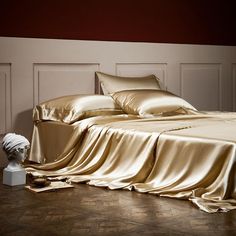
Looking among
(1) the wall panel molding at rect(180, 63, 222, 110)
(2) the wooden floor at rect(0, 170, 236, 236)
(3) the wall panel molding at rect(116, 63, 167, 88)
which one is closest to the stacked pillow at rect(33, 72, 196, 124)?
(3) the wall panel molding at rect(116, 63, 167, 88)

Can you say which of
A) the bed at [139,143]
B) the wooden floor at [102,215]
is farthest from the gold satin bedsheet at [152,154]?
the wooden floor at [102,215]

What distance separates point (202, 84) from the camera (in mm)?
5965

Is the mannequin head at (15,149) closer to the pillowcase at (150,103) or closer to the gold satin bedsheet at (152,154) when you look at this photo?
the gold satin bedsheet at (152,154)

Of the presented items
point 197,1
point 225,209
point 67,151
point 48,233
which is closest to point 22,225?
point 48,233

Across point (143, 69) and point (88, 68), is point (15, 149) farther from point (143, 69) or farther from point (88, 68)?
point (143, 69)

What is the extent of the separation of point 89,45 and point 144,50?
23.4 inches

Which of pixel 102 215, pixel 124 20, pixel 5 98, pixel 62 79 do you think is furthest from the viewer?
pixel 124 20

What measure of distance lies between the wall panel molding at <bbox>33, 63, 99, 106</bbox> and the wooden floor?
4.33ft

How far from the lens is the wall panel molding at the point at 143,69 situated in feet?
17.5

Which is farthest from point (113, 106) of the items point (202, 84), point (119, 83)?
point (202, 84)

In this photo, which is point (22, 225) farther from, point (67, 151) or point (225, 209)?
point (67, 151)

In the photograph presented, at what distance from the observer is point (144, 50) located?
5.47 meters

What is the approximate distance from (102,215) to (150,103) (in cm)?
162

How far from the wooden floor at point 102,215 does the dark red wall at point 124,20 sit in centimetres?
164
